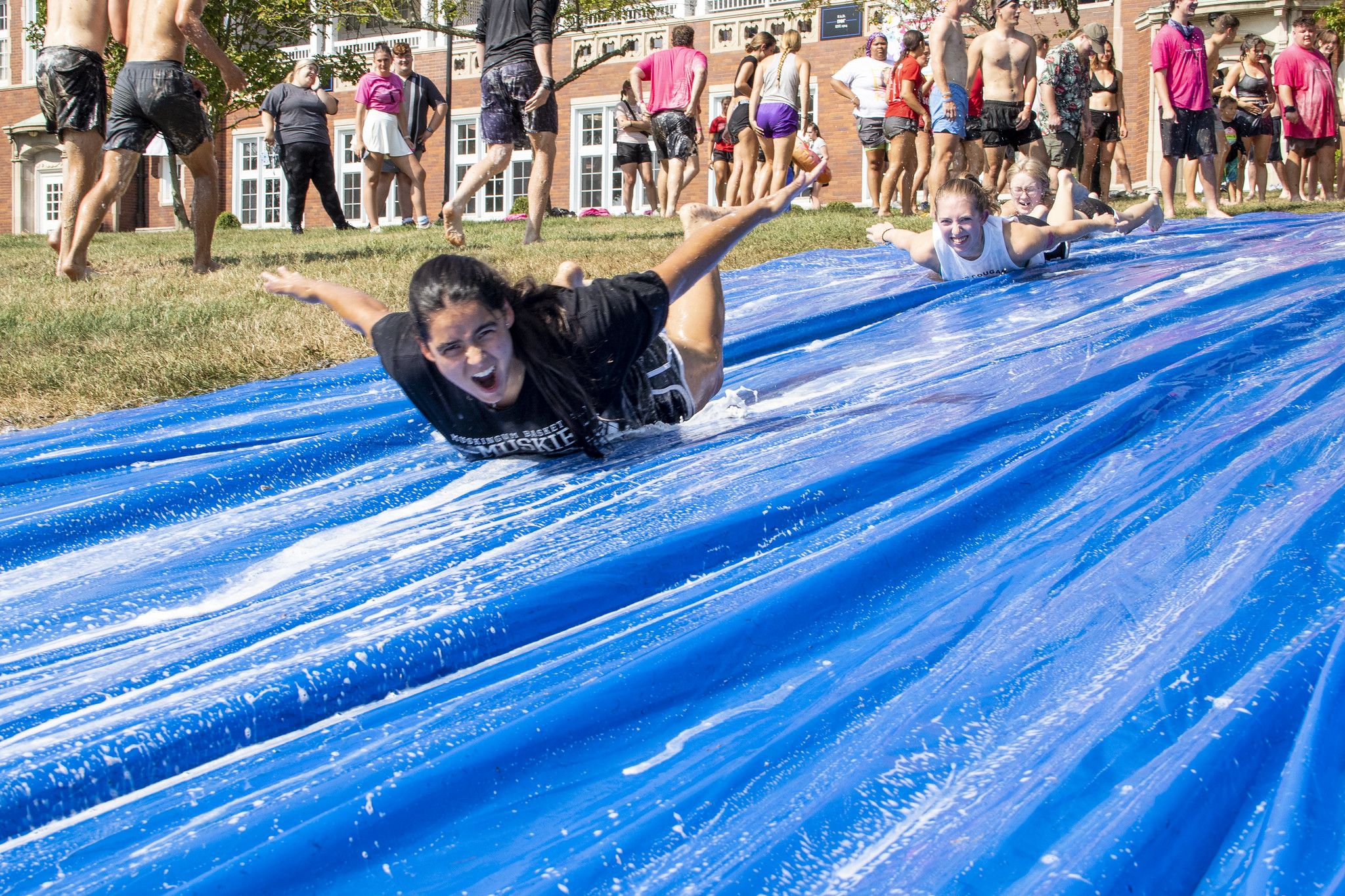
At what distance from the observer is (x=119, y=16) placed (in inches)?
272

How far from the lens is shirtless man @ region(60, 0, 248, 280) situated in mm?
6484

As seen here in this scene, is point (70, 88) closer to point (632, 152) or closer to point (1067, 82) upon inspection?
point (1067, 82)

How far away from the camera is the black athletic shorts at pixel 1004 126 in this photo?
30.1 feet

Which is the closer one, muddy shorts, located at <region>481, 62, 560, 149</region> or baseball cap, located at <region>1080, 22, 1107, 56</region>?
muddy shorts, located at <region>481, 62, 560, 149</region>

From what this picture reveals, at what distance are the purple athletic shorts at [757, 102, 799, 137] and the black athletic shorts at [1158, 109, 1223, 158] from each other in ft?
9.99

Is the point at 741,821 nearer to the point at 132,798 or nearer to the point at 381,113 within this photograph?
the point at 132,798

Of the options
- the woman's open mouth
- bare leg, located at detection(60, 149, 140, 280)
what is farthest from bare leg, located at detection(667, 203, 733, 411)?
bare leg, located at detection(60, 149, 140, 280)

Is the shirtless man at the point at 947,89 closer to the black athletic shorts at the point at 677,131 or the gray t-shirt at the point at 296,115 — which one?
the black athletic shorts at the point at 677,131

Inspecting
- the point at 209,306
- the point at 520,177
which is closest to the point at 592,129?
the point at 520,177

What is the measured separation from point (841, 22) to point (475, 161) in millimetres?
9199

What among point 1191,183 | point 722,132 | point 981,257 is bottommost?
point 981,257

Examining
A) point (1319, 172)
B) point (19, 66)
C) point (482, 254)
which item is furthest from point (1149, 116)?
point (19, 66)

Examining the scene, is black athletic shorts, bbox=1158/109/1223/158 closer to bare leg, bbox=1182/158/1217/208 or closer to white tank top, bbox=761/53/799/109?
bare leg, bbox=1182/158/1217/208

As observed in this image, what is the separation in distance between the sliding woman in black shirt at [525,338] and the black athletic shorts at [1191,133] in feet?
22.0
